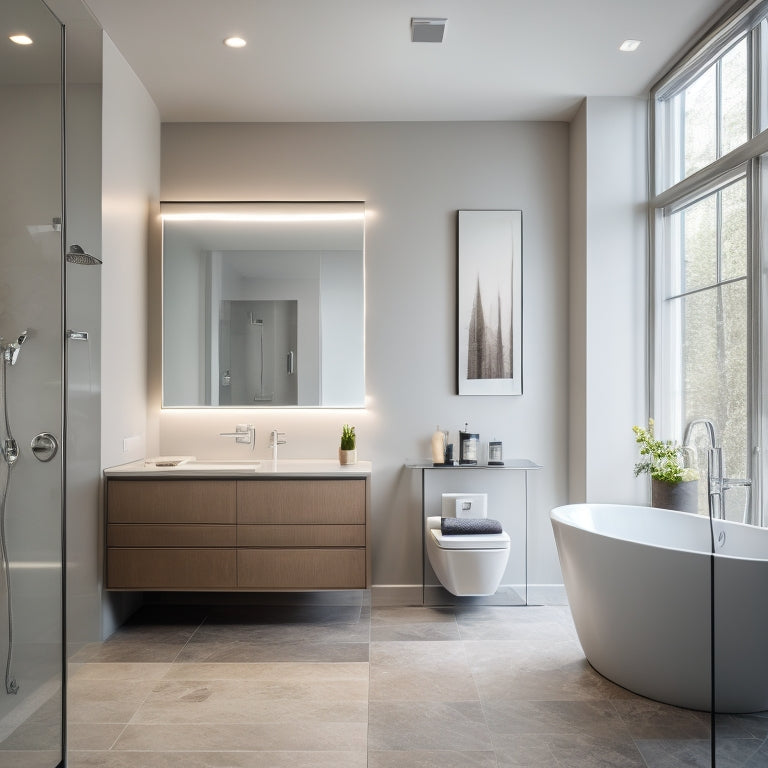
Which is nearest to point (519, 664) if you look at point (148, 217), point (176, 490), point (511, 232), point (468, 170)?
point (176, 490)

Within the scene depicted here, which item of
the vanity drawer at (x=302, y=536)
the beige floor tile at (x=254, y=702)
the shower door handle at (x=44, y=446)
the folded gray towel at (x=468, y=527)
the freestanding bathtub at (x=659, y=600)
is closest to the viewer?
the shower door handle at (x=44, y=446)

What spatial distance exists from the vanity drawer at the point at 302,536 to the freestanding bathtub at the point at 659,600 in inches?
42.9

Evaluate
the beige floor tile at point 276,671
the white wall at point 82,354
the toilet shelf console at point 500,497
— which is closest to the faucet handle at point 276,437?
the toilet shelf console at point 500,497

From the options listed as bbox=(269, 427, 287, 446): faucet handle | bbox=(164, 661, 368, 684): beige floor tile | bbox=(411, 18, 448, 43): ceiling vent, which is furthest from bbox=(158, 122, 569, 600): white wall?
bbox=(164, 661, 368, 684): beige floor tile

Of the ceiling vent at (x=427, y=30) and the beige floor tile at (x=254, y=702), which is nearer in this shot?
the beige floor tile at (x=254, y=702)

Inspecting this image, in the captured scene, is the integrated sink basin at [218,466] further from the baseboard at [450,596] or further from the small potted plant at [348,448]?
the baseboard at [450,596]

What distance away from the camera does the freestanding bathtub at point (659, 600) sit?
6.98 ft

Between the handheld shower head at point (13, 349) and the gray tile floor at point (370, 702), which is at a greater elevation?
the handheld shower head at point (13, 349)

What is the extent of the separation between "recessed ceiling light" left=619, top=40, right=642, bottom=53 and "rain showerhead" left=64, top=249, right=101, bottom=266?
107 inches

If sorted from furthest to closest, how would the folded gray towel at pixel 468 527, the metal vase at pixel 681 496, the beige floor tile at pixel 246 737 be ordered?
1. the folded gray towel at pixel 468 527
2. the metal vase at pixel 681 496
3. the beige floor tile at pixel 246 737

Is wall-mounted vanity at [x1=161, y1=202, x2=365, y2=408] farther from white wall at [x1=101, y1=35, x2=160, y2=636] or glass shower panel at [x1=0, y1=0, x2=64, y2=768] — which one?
glass shower panel at [x1=0, y1=0, x2=64, y2=768]

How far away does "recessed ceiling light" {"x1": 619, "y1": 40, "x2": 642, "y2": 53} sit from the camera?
3227 mm

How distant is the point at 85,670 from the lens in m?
2.95

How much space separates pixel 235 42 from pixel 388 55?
754 millimetres
